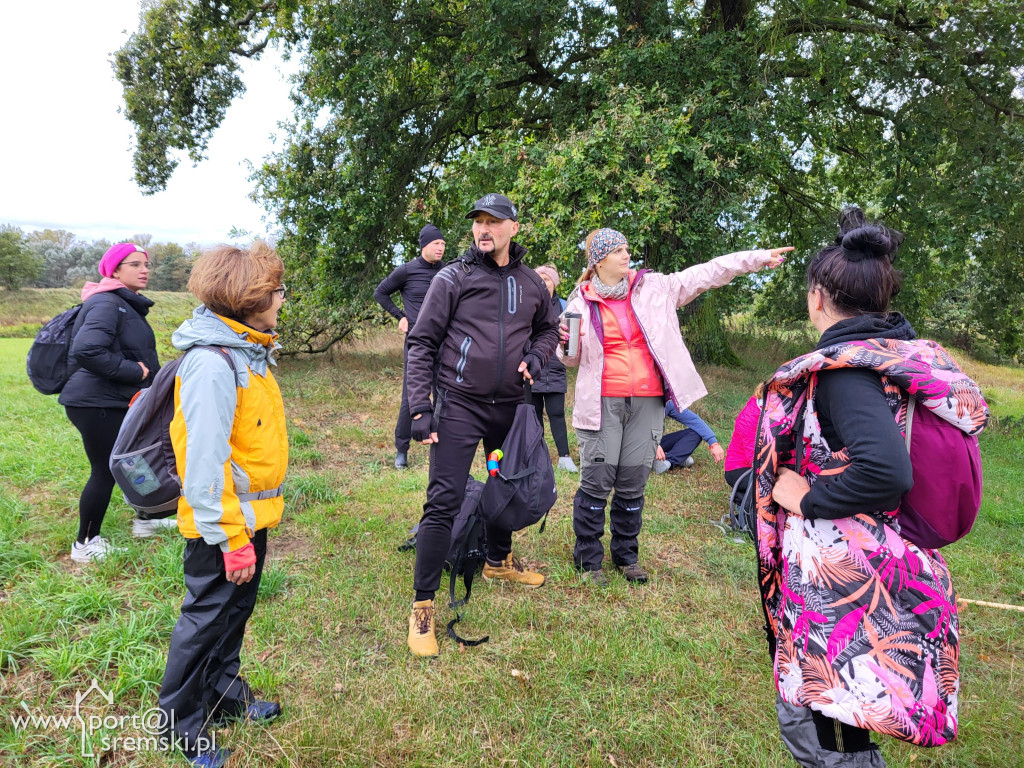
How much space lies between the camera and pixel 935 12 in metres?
8.35

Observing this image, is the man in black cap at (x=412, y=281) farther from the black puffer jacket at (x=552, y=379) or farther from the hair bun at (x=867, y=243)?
the hair bun at (x=867, y=243)

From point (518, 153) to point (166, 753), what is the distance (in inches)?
293

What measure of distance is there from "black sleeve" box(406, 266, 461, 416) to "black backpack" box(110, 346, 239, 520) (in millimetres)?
1094

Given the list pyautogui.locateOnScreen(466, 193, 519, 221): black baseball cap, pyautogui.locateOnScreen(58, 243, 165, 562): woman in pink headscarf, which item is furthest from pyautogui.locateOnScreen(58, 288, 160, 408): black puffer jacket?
pyautogui.locateOnScreen(466, 193, 519, 221): black baseball cap

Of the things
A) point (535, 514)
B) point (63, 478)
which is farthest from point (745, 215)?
point (63, 478)

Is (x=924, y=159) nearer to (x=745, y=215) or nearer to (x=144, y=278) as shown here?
(x=745, y=215)

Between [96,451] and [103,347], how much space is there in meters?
0.65

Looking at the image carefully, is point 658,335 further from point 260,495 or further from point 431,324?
point 260,495

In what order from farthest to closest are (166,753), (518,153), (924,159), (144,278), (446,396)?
(924,159) < (518,153) < (144,278) < (446,396) < (166,753)

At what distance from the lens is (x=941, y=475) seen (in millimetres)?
1649

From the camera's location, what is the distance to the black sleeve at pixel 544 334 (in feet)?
11.1

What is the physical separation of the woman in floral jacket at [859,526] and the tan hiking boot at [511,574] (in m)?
2.11

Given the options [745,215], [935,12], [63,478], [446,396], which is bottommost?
[63,478]

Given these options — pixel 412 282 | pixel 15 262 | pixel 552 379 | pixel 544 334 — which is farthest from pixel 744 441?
pixel 15 262
